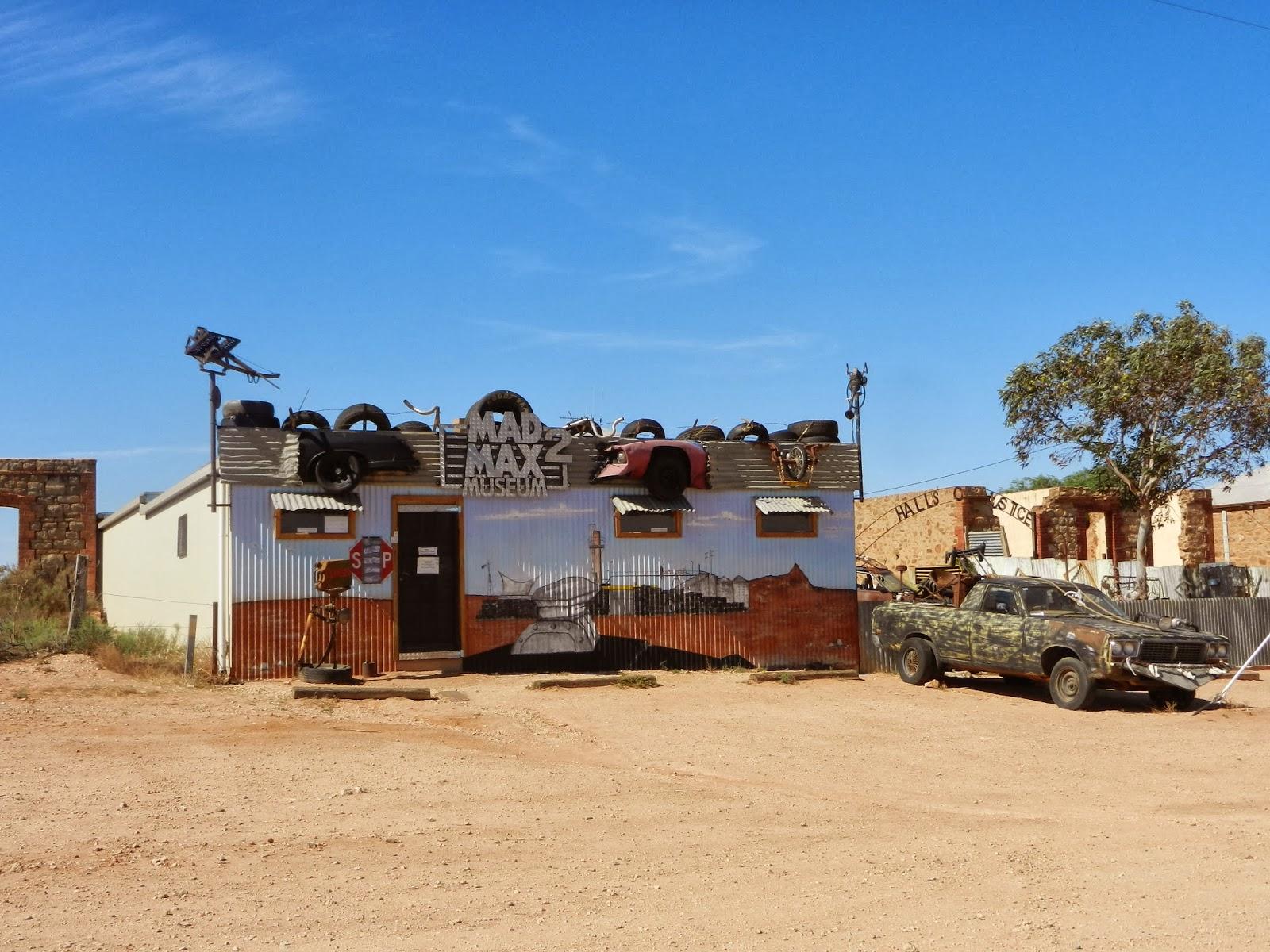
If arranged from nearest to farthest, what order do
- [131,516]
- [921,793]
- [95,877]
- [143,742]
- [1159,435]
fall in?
1. [95,877]
2. [921,793]
3. [143,742]
4. [1159,435]
5. [131,516]

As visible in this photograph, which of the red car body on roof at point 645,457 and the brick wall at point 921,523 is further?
the brick wall at point 921,523

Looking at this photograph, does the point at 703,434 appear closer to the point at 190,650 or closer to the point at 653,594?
the point at 653,594

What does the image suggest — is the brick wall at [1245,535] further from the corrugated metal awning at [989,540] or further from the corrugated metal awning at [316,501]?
the corrugated metal awning at [316,501]

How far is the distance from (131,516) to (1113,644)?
812 inches

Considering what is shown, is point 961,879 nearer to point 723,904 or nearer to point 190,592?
point 723,904

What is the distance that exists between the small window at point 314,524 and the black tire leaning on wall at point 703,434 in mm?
5879

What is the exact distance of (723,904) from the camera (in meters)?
6.77

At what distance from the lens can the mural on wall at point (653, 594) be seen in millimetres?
18844

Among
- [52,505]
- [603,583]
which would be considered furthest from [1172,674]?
[52,505]

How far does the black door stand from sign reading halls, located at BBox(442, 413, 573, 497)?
2.01 feet

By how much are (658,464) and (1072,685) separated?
7.11 meters

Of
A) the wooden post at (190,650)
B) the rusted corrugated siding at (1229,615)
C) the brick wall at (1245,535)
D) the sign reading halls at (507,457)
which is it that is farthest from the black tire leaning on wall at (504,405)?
the brick wall at (1245,535)

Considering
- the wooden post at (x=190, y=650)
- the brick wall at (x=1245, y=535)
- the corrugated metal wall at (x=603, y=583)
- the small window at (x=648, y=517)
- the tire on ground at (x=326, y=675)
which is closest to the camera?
the tire on ground at (x=326, y=675)

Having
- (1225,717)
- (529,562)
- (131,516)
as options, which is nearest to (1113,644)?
(1225,717)
